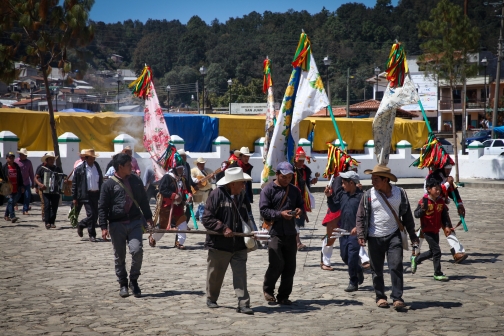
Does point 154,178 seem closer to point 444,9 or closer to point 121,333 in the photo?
point 121,333

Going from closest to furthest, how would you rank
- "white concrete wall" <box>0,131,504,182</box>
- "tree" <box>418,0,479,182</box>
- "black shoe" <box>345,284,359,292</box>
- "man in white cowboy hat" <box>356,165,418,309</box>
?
"man in white cowboy hat" <box>356,165,418,309</box> → "black shoe" <box>345,284,359,292</box> → "white concrete wall" <box>0,131,504,182</box> → "tree" <box>418,0,479,182</box>

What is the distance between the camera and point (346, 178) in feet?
28.7

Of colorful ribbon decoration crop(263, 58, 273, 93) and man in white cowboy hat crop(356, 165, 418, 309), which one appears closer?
man in white cowboy hat crop(356, 165, 418, 309)

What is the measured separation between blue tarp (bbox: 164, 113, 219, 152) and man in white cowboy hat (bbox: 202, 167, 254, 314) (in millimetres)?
19314

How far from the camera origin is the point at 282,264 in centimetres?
763

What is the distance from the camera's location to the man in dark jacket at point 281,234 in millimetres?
7605

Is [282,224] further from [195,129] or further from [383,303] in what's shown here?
[195,129]

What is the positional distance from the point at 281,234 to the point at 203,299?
46.6 inches

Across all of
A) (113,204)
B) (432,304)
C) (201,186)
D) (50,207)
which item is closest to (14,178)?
(50,207)

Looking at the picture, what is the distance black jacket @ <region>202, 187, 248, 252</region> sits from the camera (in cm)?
730

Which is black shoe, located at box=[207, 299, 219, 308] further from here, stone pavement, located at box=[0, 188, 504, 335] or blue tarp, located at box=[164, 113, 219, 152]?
blue tarp, located at box=[164, 113, 219, 152]

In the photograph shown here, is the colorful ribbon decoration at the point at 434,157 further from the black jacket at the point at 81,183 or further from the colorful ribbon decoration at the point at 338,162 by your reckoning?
the black jacket at the point at 81,183

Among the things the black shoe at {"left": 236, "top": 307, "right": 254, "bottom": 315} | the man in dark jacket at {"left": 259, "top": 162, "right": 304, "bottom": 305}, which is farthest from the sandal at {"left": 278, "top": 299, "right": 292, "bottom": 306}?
the black shoe at {"left": 236, "top": 307, "right": 254, "bottom": 315}

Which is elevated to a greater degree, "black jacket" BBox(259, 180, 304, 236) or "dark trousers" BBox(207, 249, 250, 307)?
"black jacket" BBox(259, 180, 304, 236)
